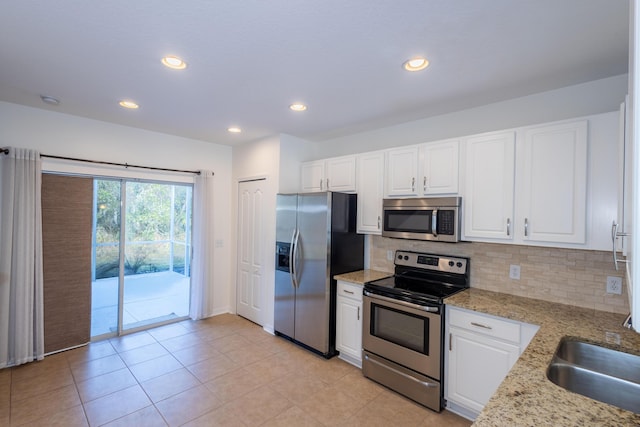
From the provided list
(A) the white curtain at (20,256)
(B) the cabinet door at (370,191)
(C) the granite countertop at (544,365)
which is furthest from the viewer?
(B) the cabinet door at (370,191)

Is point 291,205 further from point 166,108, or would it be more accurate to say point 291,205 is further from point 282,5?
point 282,5

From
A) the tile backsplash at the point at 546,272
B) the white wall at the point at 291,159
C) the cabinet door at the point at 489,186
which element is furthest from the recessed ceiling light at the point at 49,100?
the tile backsplash at the point at 546,272

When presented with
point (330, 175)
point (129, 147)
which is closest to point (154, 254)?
point (129, 147)

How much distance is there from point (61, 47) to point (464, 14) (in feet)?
7.98

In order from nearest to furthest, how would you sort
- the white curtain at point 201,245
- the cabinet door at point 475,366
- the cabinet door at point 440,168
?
1. the cabinet door at point 475,366
2. the cabinet door at point 440,168
3. the white curtain at point 201,245

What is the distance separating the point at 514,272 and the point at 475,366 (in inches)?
34.9

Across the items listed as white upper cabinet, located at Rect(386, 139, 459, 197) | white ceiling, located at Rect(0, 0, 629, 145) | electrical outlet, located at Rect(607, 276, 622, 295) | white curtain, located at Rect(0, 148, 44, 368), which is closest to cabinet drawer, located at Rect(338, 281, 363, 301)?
white upper cabinet, located at Rect(386, 139, 459, 197)

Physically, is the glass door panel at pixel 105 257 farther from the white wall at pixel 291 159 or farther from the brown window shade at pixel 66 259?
the white wall at pixel 291 159

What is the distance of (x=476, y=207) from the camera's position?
8.47 feet

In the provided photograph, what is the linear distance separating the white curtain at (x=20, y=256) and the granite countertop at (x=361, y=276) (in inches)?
121

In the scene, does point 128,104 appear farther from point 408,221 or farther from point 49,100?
point 408,221

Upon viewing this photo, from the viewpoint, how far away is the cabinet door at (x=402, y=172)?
2.97 metres

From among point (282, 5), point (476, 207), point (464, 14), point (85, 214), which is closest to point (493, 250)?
point (476, 207)

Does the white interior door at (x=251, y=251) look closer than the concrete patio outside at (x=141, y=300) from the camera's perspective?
No
